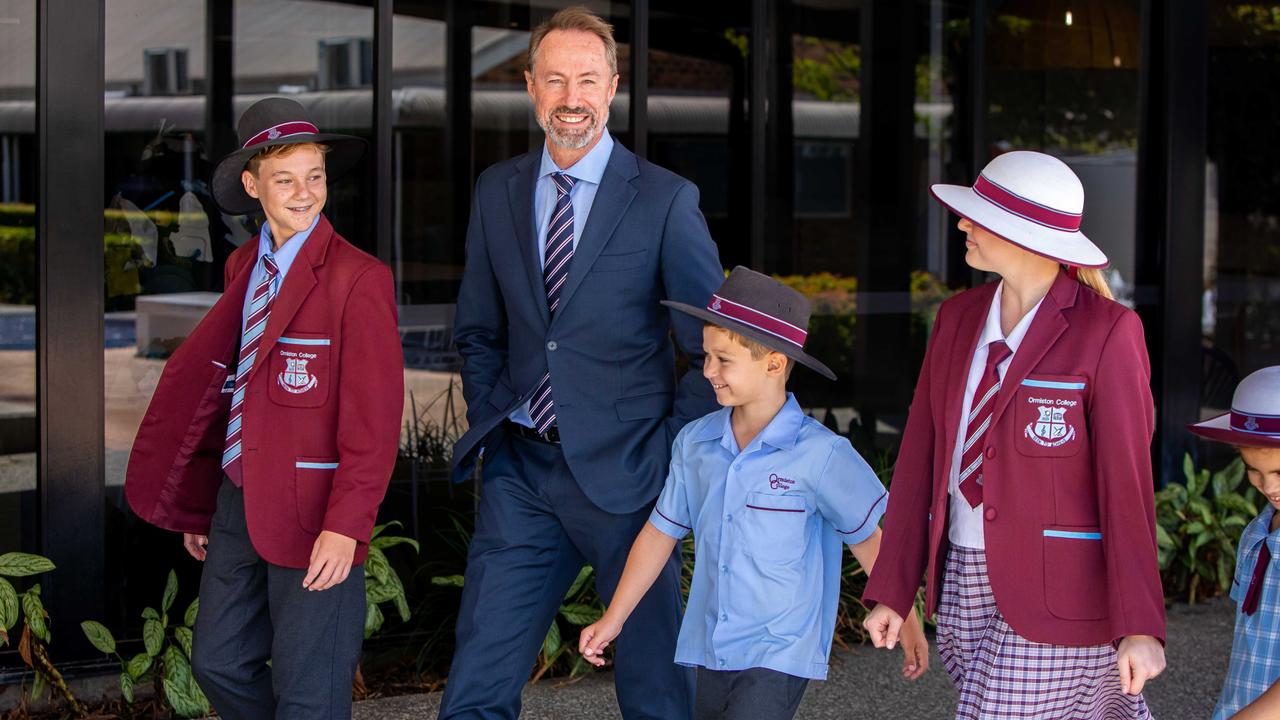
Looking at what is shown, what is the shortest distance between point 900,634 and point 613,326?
3.36 feet

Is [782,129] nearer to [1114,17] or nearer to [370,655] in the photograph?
[1114,17]

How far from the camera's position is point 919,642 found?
3307 millimetres

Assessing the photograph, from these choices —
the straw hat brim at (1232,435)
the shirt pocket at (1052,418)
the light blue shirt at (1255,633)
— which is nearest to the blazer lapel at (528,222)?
the shirt pocket at (1052,418)

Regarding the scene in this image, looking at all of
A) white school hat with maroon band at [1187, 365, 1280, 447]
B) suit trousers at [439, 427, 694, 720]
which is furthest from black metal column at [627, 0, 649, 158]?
white school hat with maroon band at [1187, 365, 1280, 447]

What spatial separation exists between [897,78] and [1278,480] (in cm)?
580

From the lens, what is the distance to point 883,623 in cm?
313

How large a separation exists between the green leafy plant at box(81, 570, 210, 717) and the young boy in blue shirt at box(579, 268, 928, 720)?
1.97 metres

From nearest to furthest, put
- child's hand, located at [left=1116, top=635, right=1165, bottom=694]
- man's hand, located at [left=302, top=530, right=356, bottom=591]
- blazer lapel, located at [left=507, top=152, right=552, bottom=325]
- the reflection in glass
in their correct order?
1. child's hand, located at [left=1116, top=635, right=1165, bottom=694]
2. man's hand, located at [left=302, top=530, right=356, bottom=591]
3. blazer lapel, located at [left=507, top=152, right=552, bottom=325]
4. the reflection in glass

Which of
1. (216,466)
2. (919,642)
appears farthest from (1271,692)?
(216,466)

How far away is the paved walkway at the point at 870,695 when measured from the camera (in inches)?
195

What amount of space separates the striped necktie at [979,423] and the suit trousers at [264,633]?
146cm

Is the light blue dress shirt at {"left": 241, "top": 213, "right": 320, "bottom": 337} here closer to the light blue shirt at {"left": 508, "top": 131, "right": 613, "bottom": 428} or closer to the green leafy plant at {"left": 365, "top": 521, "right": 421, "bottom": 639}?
the light blue shirt at {"left": 508, "top": 131, "right": 613, "bottom": 428}

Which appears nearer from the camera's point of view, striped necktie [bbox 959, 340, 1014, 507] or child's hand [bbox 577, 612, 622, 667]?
striped necktie [bbox 959, 340, 1014, 507]

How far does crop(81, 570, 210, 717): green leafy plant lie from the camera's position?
4.67m
